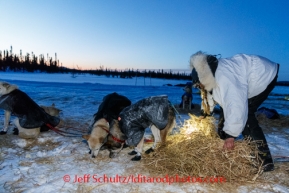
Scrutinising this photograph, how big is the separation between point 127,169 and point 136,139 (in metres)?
0.63

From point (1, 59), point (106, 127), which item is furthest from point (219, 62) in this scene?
point (1, 59)

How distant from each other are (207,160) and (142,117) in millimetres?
1337

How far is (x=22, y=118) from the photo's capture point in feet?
14.7

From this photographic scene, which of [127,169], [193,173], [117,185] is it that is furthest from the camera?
[127,169]

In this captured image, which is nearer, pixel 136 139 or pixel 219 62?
pixel 219 62

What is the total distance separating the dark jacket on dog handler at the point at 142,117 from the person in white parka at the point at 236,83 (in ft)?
2.88

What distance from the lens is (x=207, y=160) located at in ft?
10.1

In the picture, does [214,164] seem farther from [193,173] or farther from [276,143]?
[276,143]

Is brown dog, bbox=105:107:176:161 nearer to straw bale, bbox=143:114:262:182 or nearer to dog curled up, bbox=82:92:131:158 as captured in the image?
dog curled up, bbox=82:92:131:158

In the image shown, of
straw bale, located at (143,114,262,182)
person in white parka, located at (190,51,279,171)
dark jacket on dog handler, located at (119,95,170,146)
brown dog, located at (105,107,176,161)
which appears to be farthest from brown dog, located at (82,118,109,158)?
person in white parka, located at (190,51,279,171)

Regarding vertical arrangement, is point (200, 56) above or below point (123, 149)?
above

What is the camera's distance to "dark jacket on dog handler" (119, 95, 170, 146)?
374 cm

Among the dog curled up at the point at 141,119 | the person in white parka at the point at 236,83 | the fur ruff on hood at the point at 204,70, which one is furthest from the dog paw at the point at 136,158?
the fur ruff on hood at the point at 204,70

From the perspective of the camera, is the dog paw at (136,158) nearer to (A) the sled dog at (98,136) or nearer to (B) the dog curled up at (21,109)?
(A) the sled dog at (98,136)
